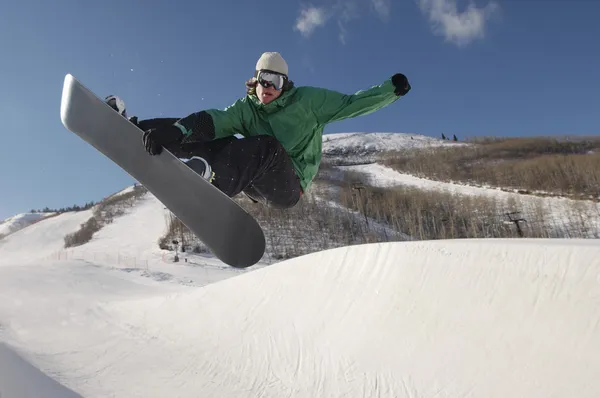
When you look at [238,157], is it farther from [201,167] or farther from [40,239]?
[40,239]

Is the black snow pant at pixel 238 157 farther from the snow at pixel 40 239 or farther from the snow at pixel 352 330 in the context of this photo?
the snow at pixel 40 239

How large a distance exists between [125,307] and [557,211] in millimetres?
17247

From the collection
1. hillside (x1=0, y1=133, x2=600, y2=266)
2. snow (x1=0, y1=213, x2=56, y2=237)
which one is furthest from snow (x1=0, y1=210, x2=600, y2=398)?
snow (x1=0, y1=213, x2=56, y2=237)

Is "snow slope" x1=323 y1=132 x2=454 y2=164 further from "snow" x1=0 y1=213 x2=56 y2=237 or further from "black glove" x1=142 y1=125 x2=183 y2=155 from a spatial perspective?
"black glove" x1=142 y1=125 x2=183 y2=155

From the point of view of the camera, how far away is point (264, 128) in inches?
98.8

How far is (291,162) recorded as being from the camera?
2.52m

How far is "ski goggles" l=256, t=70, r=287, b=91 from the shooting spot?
2338 millimetres

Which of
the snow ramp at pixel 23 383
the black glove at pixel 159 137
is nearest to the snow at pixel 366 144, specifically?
the snow ramp at pixel 23 383

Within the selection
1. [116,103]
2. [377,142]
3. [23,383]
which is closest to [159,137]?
[116,103]

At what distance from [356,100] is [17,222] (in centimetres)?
5429

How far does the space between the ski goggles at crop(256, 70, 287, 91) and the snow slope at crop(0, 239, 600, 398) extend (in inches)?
92.1

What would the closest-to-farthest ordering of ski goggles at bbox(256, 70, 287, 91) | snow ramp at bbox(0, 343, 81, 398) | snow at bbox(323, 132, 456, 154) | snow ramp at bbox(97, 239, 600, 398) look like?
ski goggles at bbox(256, 70, 287, 91)
snow ramp at bbox(97, 239, 600, 398)
snow ramp at bbox(0, 343, 81, 398)
snow at bbox(323, 132, 456, 154)

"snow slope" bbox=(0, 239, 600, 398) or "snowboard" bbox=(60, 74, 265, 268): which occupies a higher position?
"snowboard" bbox=(60, 74, 265, 268)

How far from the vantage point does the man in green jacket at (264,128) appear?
2.23m
